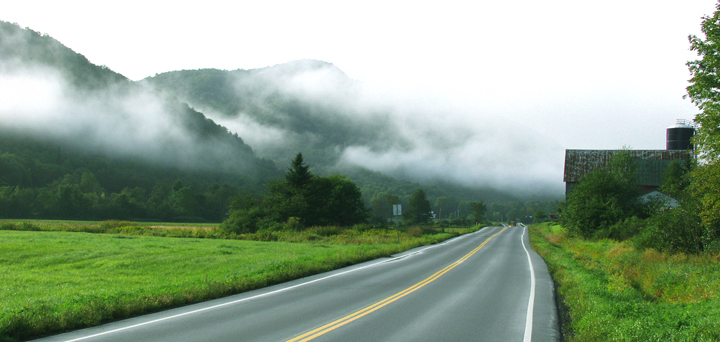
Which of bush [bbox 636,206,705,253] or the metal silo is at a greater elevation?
the metal silo

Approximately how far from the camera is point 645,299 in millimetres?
12766

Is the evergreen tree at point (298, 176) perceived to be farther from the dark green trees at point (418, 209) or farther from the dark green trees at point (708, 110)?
the dark green trees at point (418, 209)

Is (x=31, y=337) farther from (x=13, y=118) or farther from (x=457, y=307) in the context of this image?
(x=13, y=118)

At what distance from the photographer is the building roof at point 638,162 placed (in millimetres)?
57844

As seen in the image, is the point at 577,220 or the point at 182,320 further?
the point at 577,220

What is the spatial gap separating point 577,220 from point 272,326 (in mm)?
38401

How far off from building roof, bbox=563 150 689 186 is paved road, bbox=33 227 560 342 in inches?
2091

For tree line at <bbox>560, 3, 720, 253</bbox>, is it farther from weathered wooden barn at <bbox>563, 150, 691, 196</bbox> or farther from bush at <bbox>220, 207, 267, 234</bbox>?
bush at <bbox>220, 207, 267, 234</bbox>

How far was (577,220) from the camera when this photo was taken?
39.8 meters

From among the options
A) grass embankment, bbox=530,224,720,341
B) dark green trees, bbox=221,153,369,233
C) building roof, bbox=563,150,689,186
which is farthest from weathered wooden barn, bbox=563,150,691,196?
grass embankment, bbox=530,224,720,341

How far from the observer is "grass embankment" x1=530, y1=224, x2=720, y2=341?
750 cm

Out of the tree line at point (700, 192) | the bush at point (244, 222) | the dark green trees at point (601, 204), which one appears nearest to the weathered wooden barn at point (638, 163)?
the dark green trees at point (601, 204)

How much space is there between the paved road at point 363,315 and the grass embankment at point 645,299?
728 millimetres

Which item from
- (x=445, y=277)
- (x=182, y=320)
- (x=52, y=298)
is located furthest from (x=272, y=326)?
(x=445, y=277)
